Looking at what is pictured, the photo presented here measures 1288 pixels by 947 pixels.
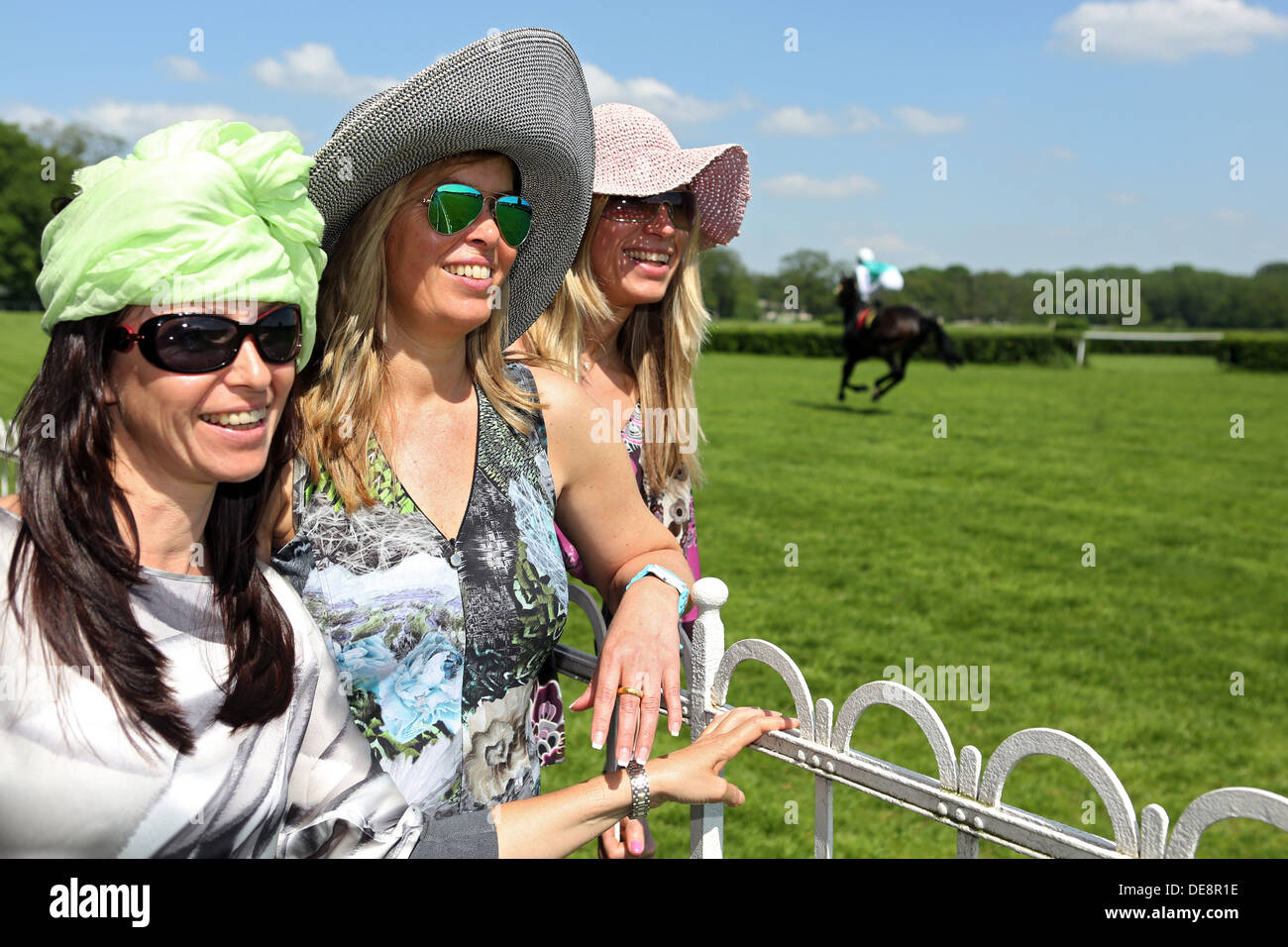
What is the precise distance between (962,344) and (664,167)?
43.3 m

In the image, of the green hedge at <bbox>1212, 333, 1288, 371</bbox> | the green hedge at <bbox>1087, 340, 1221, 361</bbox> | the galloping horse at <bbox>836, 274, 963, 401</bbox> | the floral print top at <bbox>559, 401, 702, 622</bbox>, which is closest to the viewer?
the floral print top at <bbox>559, 401, 702, 622</bbox>

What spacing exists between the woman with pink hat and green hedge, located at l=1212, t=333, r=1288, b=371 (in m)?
42.7

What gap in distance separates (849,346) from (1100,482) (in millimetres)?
10194

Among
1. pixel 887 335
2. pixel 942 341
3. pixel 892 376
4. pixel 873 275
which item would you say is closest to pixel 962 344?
pixel 873 275

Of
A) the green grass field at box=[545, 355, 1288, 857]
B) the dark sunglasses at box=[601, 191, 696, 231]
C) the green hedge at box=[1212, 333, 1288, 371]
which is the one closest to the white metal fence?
the dark sunglasses at box=[601, 191, 696, 231]

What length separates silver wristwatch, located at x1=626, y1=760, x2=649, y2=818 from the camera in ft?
6.11

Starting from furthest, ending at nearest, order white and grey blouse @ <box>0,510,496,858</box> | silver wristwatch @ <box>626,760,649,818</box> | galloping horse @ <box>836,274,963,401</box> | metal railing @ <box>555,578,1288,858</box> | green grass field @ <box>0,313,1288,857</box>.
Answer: galloping horse @ <box>836,274,963,401</box>
green grass field @ <box>0,313,1288,857</box>
silver wristwatch @ <box>626,760,649,818</box>
metal railing @ <box>555,578,1288,858</box>
white and grey blouse @ <box>0,510,496,858</box>

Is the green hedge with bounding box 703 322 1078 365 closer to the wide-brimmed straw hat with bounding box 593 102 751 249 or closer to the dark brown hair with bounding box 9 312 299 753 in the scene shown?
the wide-brimmed straw hat with bounding box 593 102 751 249

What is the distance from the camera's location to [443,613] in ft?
6.67

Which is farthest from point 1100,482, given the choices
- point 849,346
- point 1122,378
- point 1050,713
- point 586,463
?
point 1122,378

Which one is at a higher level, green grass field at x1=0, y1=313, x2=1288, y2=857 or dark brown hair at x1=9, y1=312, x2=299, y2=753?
dark brown hair at x1=9, y1=312, x2=299, y2=753

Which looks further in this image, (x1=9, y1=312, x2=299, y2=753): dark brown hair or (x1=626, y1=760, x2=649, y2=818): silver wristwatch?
(x1=626, y1=760, x2=649, y2=818): silver wristwatch

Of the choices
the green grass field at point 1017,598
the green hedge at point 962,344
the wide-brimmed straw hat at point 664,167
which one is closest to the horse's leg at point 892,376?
the green grass field at point 1017,598

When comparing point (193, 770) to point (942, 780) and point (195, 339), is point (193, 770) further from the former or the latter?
point (942, 780)
